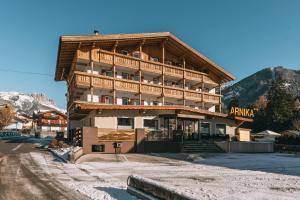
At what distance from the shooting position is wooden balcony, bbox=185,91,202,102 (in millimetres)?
45500

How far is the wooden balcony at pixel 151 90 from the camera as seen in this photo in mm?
40594

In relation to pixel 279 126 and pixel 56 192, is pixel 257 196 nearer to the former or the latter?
pixel 56 192

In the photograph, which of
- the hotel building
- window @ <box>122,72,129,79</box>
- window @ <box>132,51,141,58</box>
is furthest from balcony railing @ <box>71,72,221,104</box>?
window @ <box>132,51,141,58</box>

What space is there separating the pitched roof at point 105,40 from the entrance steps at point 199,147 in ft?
43.5

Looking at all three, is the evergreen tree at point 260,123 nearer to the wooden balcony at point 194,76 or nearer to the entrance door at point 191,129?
the wooden balcony at point 194,76

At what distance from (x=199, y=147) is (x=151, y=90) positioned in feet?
32.7

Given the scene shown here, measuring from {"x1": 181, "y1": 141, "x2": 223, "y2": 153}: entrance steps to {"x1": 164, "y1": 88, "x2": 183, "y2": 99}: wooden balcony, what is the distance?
9383 millimetres

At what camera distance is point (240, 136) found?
42906 mm

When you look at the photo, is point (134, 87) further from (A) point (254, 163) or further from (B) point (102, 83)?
(A) point (254, 163)

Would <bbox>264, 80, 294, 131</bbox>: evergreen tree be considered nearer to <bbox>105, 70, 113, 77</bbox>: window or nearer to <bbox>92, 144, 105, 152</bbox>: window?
<bbox>105, 70, 113, 77</bbox>: window

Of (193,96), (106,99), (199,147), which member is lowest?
(199,147)

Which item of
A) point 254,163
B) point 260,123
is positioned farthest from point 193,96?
point 260,123

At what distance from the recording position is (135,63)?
40.6m

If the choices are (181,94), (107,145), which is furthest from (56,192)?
(181,94)
